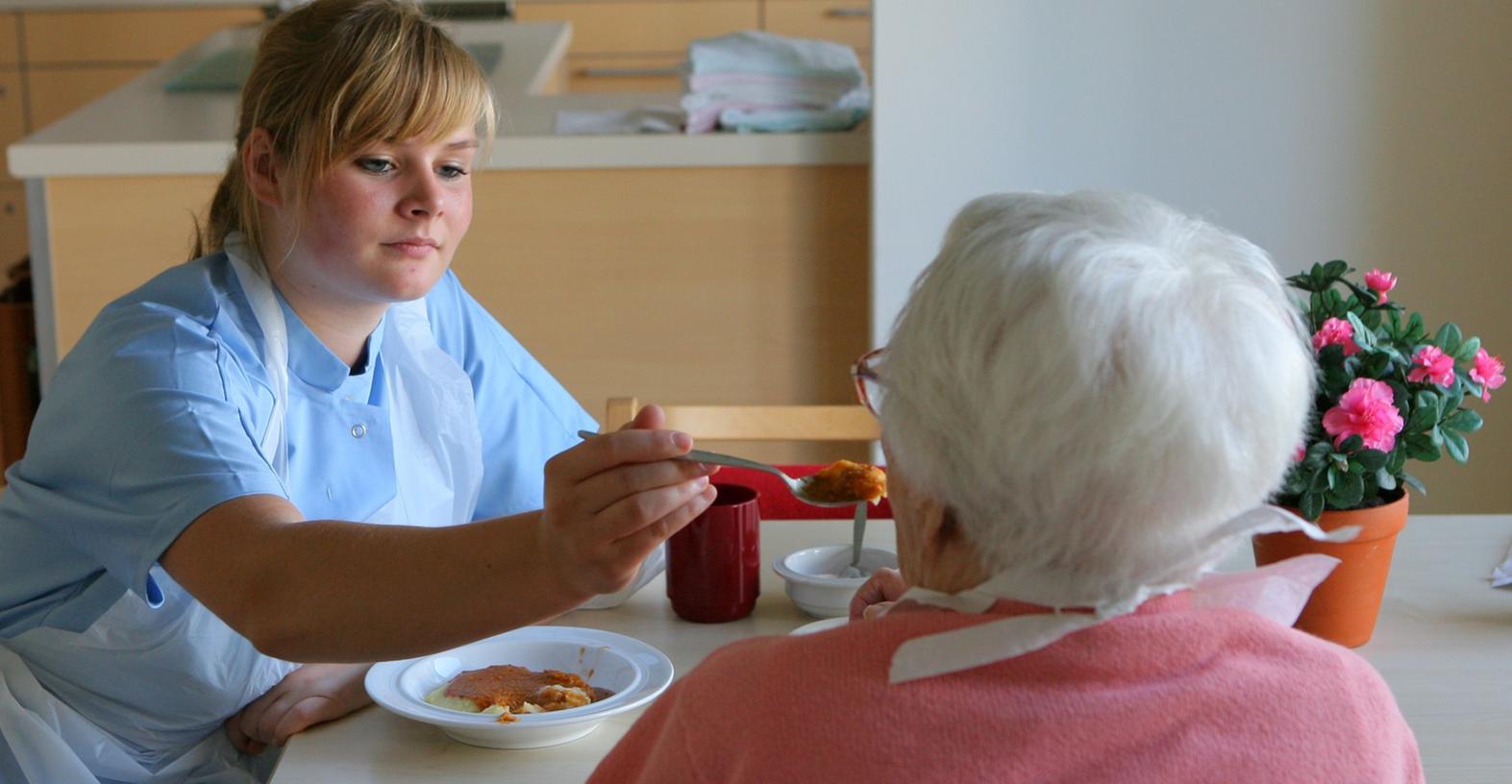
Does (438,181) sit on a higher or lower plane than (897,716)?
higher

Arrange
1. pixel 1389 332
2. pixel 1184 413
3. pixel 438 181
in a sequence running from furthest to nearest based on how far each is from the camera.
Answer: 1. pixel 438 181
2. pixel 1389 332
3. pixel 1184 413

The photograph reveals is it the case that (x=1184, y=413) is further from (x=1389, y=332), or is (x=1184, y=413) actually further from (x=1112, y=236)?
(x=1389, y=332)

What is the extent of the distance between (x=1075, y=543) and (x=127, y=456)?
775 millimetres

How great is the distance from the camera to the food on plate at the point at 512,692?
115 cm

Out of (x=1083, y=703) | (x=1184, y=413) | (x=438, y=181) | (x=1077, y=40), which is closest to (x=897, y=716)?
(x=1083, y=703)

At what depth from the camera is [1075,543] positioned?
81 cm

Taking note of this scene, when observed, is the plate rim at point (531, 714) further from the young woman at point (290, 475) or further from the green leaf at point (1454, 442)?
the green leaf at point (1454, 442)

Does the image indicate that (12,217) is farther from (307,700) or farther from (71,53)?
(307,700)

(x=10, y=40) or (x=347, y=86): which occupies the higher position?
(x=10, y=40)

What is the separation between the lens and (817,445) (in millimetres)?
2967

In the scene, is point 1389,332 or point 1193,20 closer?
point 1389,332

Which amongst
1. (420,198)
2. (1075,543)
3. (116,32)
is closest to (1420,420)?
(1075,543)

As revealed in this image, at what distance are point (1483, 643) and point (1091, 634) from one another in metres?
0.68

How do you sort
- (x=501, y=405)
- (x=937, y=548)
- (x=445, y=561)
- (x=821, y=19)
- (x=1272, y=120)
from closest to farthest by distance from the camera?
1. (x=937, y=548)
2. (x=445, y=561)
3. (x=501, y=405)
4. (x=1272, y=120)
5. (x=821, y=19)
